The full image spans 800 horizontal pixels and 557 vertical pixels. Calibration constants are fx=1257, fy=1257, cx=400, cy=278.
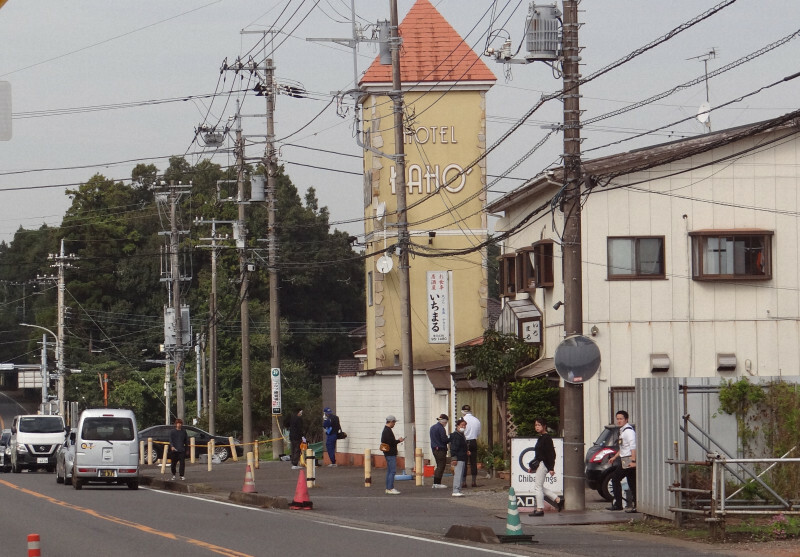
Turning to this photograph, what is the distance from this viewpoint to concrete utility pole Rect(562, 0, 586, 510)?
73.2 ft

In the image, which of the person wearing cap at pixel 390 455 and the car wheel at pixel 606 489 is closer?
the car wheel at pixel 606 489

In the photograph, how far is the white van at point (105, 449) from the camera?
31.7 meters

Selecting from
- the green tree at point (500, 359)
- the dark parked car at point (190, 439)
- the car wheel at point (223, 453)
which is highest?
the green tree at point (500, 359)

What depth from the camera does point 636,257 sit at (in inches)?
1171

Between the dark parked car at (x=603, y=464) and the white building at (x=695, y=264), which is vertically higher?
the white building at (x=695, y=264)

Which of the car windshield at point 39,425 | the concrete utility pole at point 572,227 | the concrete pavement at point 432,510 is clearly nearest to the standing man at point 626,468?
the concrete pavement at point 432,510

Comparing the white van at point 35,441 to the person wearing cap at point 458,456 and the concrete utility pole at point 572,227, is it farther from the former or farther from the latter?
the concrete utility pole at point 572,227

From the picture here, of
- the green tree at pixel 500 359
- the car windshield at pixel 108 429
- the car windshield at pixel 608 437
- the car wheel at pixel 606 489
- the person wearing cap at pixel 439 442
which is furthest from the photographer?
the car windshield at pixel 108 429

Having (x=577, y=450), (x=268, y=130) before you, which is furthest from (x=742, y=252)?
(x=268, y=130)

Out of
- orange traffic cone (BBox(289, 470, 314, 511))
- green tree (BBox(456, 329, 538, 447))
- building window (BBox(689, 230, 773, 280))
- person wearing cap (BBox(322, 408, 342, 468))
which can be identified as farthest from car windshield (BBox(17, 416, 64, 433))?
building window (BBox(689, 230, 773, 280))

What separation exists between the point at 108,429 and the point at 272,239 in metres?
12.3

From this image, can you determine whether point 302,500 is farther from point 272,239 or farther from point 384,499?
point 272,239

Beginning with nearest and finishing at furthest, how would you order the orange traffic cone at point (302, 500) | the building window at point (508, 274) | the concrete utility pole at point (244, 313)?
the orange traffic cone at point (302, 500) < the building window at point (508, 274) < the concrete utility pole at point (244, 313)

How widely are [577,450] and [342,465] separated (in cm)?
2082
